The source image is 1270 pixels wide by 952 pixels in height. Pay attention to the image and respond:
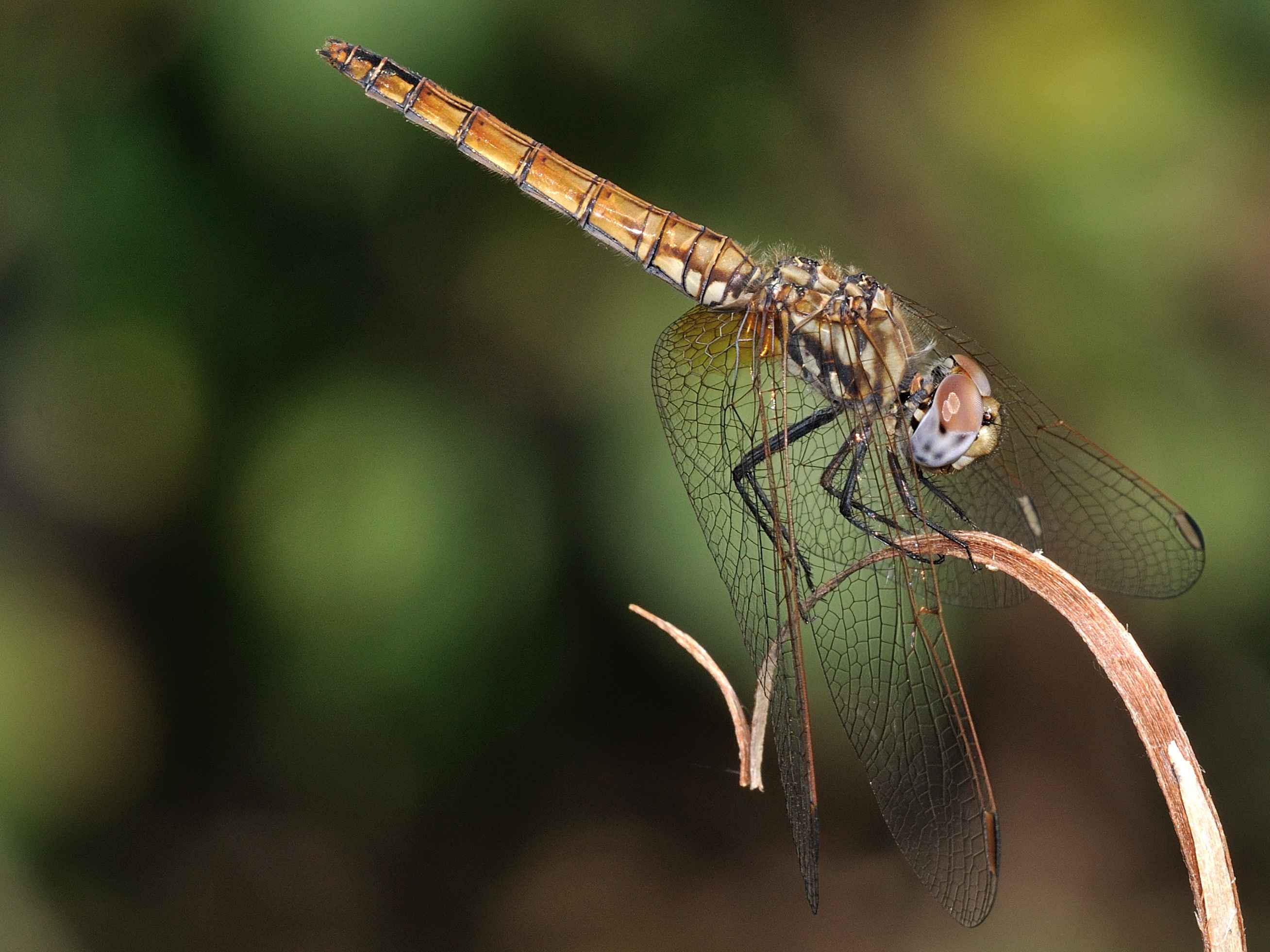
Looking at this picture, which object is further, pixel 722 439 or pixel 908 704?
pixel 722 439

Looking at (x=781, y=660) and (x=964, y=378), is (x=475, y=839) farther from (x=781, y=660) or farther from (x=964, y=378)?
(x=964, y=378)

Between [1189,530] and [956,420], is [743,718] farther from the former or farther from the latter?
[1189,530]

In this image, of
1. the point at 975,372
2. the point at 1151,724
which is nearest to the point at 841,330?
the point at 975,372

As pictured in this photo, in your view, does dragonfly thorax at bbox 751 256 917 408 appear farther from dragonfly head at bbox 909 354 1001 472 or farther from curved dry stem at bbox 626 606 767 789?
curved dry stem at bbox 626 606 767 789

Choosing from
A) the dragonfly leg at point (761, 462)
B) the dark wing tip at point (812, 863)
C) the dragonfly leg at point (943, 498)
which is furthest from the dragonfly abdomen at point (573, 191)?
the dark wing tip at point (812, 863)

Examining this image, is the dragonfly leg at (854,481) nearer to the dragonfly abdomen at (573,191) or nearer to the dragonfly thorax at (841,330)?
the dragonfly thorax at (841,330)

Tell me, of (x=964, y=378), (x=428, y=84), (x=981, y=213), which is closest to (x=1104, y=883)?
(x=964, y=378)

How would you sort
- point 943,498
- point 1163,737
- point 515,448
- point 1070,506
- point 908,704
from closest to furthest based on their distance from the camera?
point 1163,737, point 908,704, point 943,498, point 1070,506, point 515,448
